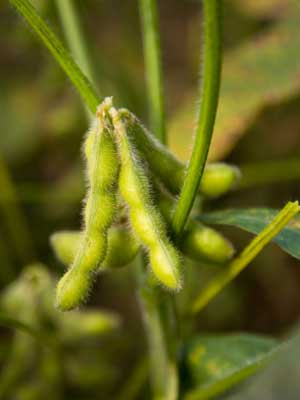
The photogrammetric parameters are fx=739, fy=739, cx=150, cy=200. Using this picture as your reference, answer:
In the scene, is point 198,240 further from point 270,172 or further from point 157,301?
point 270,172

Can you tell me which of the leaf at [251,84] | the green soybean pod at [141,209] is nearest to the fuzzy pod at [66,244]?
the green soybean pod at [141,209]

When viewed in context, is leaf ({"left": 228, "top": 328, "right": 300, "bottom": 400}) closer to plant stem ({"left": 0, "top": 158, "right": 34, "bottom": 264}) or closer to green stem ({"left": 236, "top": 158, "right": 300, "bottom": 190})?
green stem ({"left": 236, "top": 158, "right": 300, "bottom": 190})

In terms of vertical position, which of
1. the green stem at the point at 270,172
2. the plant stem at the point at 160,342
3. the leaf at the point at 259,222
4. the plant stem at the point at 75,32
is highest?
the plant stem at the point at 75,32

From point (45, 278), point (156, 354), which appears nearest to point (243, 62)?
point (45, 278)

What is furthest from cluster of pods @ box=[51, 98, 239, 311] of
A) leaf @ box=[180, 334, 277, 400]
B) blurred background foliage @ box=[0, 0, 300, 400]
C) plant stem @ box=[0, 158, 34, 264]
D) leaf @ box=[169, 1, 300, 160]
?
plant stem @ box=[0, 158, 34, 264]

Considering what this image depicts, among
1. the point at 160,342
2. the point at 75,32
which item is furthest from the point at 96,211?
the point at 75,32

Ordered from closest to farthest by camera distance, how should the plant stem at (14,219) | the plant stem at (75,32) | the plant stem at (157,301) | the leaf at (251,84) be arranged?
the plant stem at (157,301), the plant stem at (75,32), the leaf at (251,84), the plant stem at (14,219)

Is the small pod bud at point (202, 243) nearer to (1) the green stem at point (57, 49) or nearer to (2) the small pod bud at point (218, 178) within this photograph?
(2) the small pod bud at point (218, 178)
